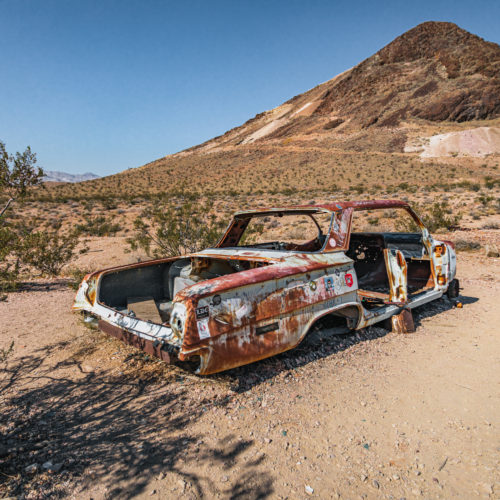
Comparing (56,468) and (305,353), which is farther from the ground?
(56,468)

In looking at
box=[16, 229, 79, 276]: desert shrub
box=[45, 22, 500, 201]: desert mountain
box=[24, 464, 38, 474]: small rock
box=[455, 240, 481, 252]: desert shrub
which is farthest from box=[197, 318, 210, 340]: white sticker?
box=[45, 22, 500, 201]: desert mountain

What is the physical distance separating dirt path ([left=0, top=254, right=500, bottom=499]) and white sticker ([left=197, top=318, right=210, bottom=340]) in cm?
66

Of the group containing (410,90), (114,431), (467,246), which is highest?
(410,90)

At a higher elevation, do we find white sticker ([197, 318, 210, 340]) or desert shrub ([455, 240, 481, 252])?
white sticker ([197, 318, 210, 340])

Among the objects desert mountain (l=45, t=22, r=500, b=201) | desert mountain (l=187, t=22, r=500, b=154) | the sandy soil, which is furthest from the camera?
desert mountain (l=187, t=22, r=500, b=154)

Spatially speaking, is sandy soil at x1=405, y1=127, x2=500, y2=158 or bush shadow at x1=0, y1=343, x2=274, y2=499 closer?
bush shadow at x1=0, y1=343, x2=274, y2=499

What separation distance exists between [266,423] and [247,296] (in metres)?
0.95

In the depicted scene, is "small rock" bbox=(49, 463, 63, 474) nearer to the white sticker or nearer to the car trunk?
the white sticker

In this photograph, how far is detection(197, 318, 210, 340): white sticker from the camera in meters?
2.62

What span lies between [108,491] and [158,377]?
4.31 ft

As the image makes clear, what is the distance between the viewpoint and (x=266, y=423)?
8.78 feet

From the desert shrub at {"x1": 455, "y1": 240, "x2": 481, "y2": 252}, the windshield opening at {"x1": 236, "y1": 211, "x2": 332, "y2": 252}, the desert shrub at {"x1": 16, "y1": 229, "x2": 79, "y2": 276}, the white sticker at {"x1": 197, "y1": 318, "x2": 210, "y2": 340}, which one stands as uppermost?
the desert shrub at {"x1": 16, "y1": 229, "x2": 79, "y2": 276}

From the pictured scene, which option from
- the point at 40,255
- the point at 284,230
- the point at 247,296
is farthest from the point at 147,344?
the point at 284,230

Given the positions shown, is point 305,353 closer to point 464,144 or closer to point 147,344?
point 147,344
